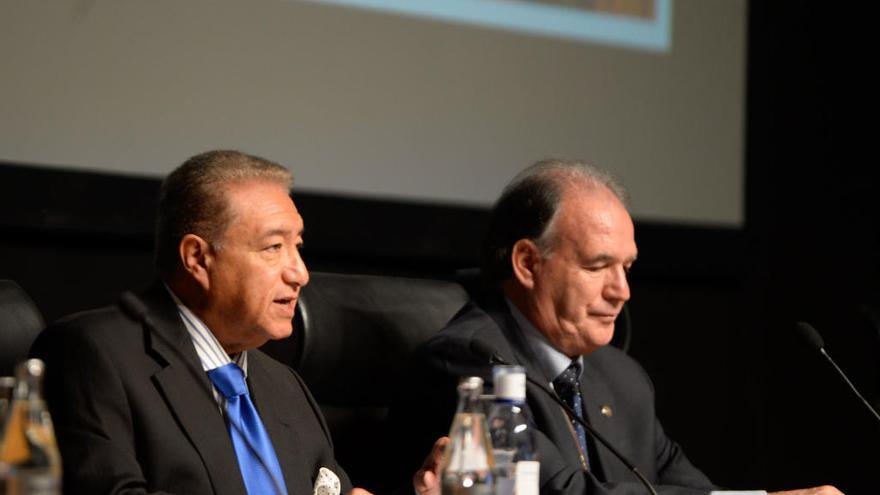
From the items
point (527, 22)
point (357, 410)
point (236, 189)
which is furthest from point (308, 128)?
point (236, 189)

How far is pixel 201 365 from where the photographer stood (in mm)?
2422

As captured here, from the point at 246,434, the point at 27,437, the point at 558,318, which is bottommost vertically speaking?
the point at 246,434

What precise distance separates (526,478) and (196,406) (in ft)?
2.05

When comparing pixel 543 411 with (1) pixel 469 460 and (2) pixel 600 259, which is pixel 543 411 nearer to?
(2) pixel 600 259

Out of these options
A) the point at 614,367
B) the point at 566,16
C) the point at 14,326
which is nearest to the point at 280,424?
the point at 14,326

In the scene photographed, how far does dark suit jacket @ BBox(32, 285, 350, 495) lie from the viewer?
213 cm

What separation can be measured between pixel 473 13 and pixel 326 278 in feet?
5.09

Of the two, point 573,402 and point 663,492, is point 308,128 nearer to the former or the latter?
point 573,402

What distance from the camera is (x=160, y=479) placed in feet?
7.32

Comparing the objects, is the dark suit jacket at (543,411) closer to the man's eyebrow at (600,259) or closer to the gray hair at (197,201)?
the man's eyebrow at (600,259)

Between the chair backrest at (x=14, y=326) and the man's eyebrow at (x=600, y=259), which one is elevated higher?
the man's eyebrow at (x=600, y=259)

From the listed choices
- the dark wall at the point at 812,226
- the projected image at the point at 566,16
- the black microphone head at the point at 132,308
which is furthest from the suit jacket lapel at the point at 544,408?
the dark wall at the point at 812,226

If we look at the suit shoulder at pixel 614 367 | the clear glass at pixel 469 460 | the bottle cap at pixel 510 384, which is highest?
the bottle cap at pixel 510 384

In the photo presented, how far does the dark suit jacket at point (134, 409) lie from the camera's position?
213cm
